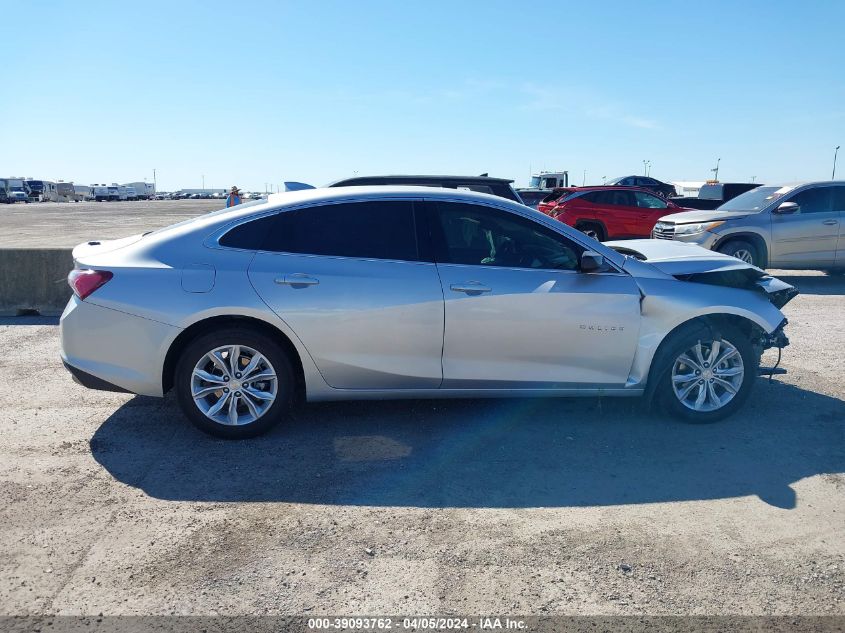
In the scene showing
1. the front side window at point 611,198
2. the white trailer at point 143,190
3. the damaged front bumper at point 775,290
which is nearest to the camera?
the damaged front bumper at point 775,290

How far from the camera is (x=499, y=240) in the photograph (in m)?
5.00

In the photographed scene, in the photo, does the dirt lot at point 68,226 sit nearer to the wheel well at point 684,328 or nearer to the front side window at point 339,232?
the front side window at point 339,232

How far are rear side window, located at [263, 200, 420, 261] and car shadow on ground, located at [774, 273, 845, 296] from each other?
8865 millimetres

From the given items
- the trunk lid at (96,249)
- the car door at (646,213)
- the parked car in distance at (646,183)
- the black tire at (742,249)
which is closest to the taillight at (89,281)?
the trunk lid at (96,249)

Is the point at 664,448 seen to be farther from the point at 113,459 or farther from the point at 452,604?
the point at 113,459

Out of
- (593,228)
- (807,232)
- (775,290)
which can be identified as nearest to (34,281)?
(775,290)

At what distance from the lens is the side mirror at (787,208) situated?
1167cm

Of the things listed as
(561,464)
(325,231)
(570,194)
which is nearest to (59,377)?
(325,231)

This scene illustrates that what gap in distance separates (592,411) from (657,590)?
2.38 metres

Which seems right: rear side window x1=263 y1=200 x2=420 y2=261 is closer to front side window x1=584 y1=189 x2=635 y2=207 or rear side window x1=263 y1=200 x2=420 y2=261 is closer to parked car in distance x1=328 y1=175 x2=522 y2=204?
parked car in distance x1=328 y1=175 x2=522 y2=204

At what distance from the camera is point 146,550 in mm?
3443

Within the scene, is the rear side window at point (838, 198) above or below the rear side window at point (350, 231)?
above

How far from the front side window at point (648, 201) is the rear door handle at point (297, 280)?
14848 mm

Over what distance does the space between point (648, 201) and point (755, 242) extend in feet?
21.3
